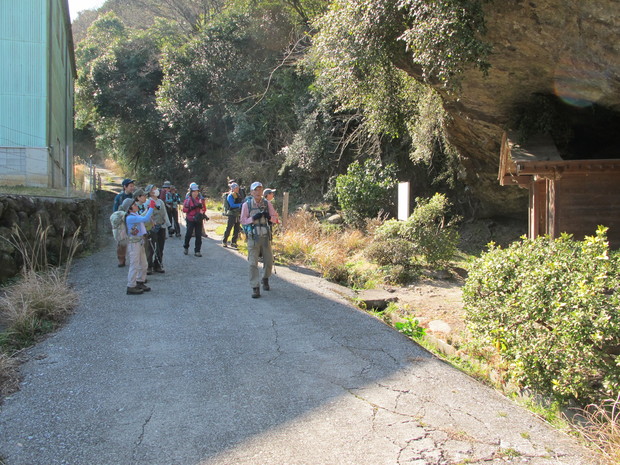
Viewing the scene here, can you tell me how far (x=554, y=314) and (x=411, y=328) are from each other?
3.18 meters

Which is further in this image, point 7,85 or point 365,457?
point 7,85

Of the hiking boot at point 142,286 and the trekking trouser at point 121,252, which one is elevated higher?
the trekking trouser at point 121,252

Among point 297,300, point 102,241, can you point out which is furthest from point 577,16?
point 102,241

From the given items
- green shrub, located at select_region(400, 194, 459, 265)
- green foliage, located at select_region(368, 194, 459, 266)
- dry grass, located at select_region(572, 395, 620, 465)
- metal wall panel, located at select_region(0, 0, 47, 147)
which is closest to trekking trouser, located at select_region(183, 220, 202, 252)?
green foliage, located at select_region(368, 194, 459, 266)

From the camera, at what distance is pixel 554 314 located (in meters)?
4.43

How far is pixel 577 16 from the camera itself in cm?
686

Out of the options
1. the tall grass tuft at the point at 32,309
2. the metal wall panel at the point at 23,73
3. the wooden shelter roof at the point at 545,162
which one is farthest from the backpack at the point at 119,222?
the metal wall panel at the point at 23,73

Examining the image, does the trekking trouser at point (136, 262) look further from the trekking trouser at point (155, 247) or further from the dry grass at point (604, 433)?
the dry grass at point (604, 433)

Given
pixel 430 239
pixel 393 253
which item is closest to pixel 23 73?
pixel 393 253

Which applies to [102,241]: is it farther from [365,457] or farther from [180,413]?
[365,457]

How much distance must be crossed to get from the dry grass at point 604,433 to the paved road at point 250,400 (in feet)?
0.47

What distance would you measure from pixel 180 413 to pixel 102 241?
1139cm

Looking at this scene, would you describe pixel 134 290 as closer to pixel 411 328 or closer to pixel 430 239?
pixel 411 328

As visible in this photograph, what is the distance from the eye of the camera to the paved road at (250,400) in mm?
3660
